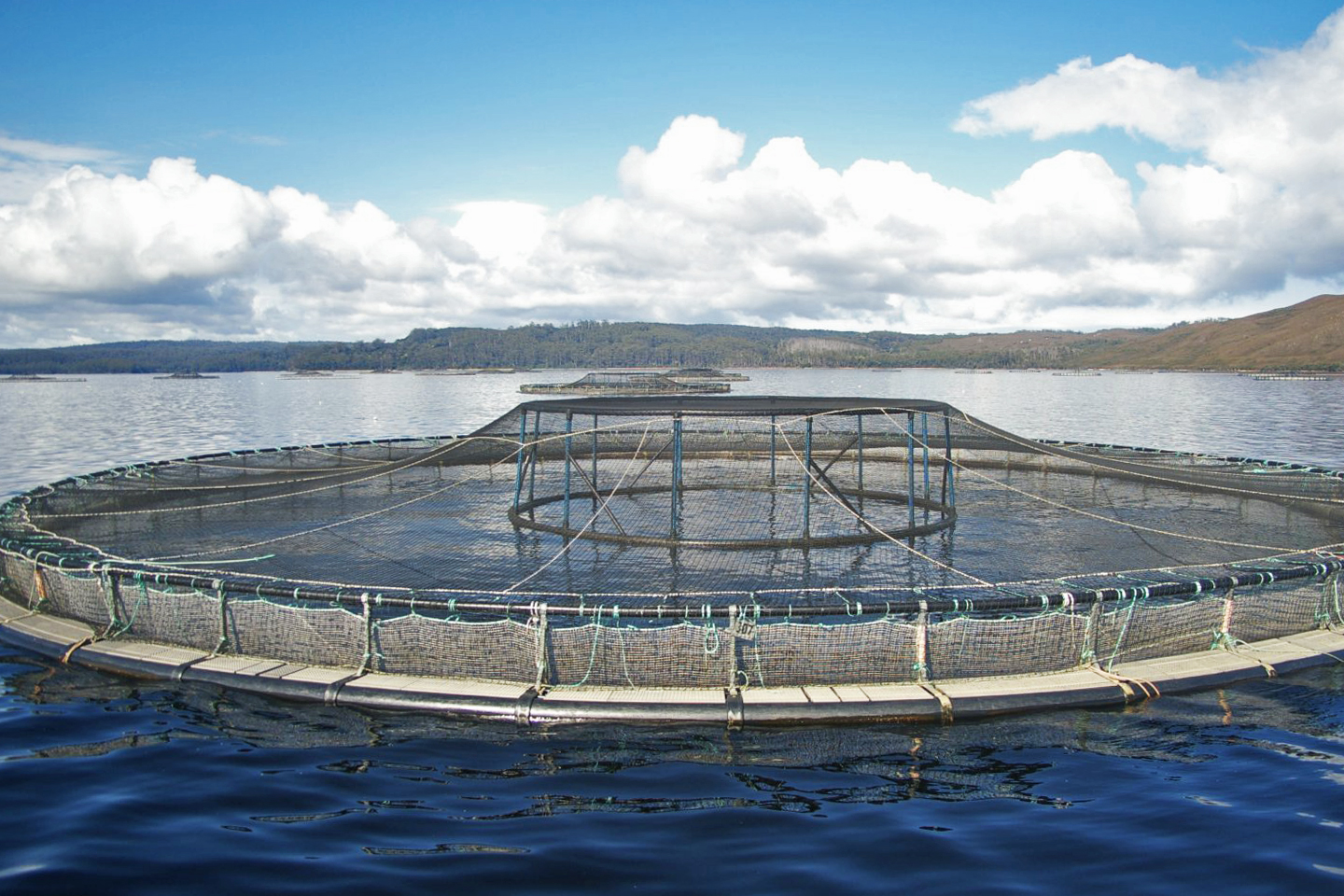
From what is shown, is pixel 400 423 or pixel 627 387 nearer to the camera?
pixel 400 423

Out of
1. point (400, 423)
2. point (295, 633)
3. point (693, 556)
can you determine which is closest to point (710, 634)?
point (295, 633)

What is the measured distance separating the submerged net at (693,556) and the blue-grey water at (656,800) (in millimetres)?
909

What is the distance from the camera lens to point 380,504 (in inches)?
898

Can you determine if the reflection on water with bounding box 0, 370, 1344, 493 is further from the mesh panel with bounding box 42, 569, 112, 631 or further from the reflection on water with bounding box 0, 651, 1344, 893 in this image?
the reflection on water with bounding box 0, 651, 1344, 893

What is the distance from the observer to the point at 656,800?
334 inches

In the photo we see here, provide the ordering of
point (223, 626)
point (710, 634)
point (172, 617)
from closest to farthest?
point (710, 634) < point (223, 626) < point (172, 617)

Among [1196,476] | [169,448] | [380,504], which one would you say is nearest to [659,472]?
[380,504]

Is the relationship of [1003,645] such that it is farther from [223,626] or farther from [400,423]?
[400,423]

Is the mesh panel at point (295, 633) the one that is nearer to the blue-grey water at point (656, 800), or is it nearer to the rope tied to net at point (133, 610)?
the blue-grey water at point (656, 800)

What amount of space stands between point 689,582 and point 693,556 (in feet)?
7.39

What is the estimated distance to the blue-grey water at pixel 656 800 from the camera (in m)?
7.34

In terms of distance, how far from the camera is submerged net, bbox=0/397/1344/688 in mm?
10477

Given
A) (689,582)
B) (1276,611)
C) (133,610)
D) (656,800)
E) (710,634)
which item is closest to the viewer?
(656,800)

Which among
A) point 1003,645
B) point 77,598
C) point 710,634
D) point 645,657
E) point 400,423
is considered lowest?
point 400,423
